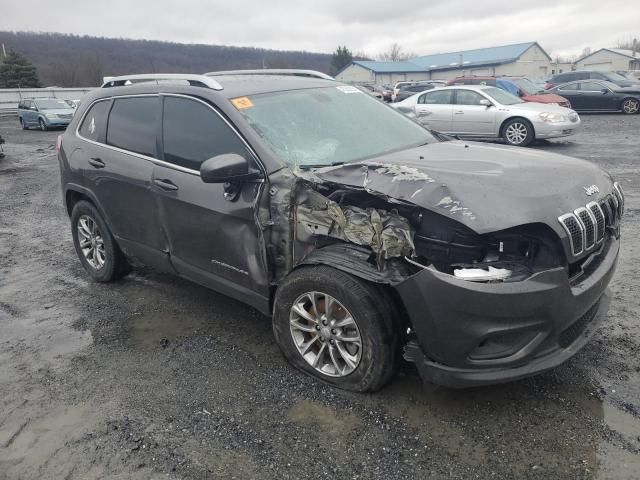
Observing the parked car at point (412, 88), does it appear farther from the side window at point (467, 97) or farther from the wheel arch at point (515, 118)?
the wheel arch at point (515, 118)

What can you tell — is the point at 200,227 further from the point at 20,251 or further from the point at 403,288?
the point at 20,251

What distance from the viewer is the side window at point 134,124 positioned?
13.0ft

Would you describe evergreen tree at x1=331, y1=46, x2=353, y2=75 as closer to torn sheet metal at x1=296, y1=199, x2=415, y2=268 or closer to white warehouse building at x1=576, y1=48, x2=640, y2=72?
white warehouse building at x1=576, y1=48, x2=640, y2=72

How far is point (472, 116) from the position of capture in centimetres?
1287

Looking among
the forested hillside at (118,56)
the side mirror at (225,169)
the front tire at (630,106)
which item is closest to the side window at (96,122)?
the side mirror at (225,169)

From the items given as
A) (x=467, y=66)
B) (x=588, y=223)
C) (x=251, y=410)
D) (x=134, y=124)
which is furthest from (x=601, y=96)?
(x=467, y=66)

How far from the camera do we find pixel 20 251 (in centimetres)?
614

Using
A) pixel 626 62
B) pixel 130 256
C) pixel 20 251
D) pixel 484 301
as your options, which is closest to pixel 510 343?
pixel 484 301

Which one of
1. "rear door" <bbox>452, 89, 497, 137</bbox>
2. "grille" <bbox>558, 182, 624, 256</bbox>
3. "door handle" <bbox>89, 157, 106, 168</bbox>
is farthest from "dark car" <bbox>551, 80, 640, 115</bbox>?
"door handle" <bbox>89, 157, 106, 168</bbox>

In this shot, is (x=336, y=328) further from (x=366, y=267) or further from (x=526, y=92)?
(x=526, y=92)

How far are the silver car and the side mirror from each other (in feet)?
31.5

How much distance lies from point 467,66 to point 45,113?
5340 cm

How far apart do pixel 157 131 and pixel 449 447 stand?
2.97 m

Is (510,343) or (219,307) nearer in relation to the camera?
(510,343)
